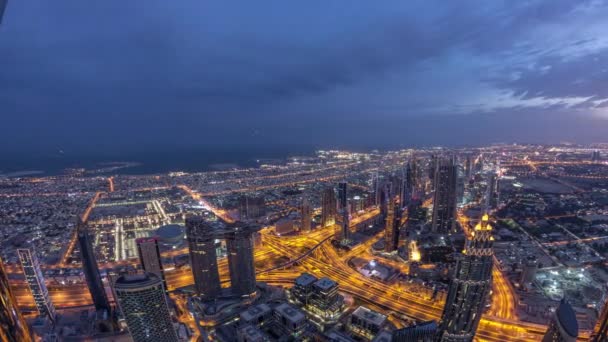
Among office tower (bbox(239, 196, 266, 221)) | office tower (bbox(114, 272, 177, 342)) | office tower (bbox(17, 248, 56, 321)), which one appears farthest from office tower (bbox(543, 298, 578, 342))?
office tower (bbox(239, 196, 266, 221))

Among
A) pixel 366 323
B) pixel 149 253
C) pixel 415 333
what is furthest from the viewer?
pixel 149 253

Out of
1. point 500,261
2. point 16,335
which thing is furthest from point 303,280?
point 500,261

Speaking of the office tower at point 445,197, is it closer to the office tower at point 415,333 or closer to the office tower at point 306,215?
the office tower at point 306,215

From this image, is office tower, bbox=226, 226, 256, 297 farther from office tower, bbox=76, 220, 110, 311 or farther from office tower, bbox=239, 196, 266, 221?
office tower, bbox=239, 196, 266, 221

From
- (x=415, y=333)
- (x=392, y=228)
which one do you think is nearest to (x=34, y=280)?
(x=415, y=333)

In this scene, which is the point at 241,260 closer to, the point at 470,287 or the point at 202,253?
the point at 202,253
